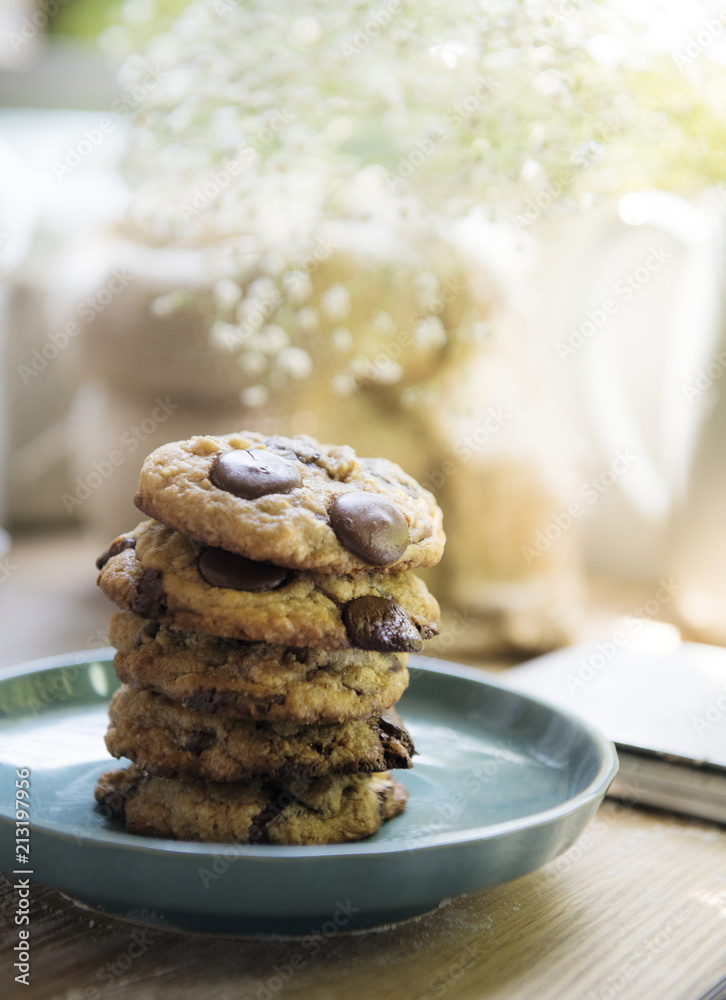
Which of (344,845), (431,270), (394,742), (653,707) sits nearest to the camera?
(344,845)

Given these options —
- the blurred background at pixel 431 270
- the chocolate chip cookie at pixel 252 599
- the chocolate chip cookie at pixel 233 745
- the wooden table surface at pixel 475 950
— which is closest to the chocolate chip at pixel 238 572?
the chocolate chip cookie at pixel 252 599

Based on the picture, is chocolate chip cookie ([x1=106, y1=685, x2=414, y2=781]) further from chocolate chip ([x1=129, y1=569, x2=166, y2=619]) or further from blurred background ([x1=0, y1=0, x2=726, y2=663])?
blurred background ([x1=0, y1=0, x2=726, y2=663])

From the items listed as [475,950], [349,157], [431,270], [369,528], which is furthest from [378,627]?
[349,157]

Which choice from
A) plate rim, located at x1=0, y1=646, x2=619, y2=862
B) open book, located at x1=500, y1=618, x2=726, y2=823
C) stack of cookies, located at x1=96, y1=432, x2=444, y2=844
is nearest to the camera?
plate rim, located at x1=0, y1=646, x2=619, y2=862

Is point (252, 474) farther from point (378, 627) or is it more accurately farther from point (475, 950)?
point (475, 950)

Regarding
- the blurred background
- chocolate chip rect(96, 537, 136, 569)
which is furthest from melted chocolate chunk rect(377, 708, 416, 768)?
the blurred background

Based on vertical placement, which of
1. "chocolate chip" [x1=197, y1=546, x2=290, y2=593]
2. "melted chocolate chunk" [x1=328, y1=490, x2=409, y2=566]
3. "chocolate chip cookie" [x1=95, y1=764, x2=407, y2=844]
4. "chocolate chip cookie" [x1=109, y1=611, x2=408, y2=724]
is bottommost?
"chocolate chip cookie" [x1=95, y1=764, x2=407, y2=844]

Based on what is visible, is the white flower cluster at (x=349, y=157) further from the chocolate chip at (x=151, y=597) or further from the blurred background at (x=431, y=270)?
the chocolate chip at (x=151, y=597)

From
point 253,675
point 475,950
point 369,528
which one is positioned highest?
point 369,528
